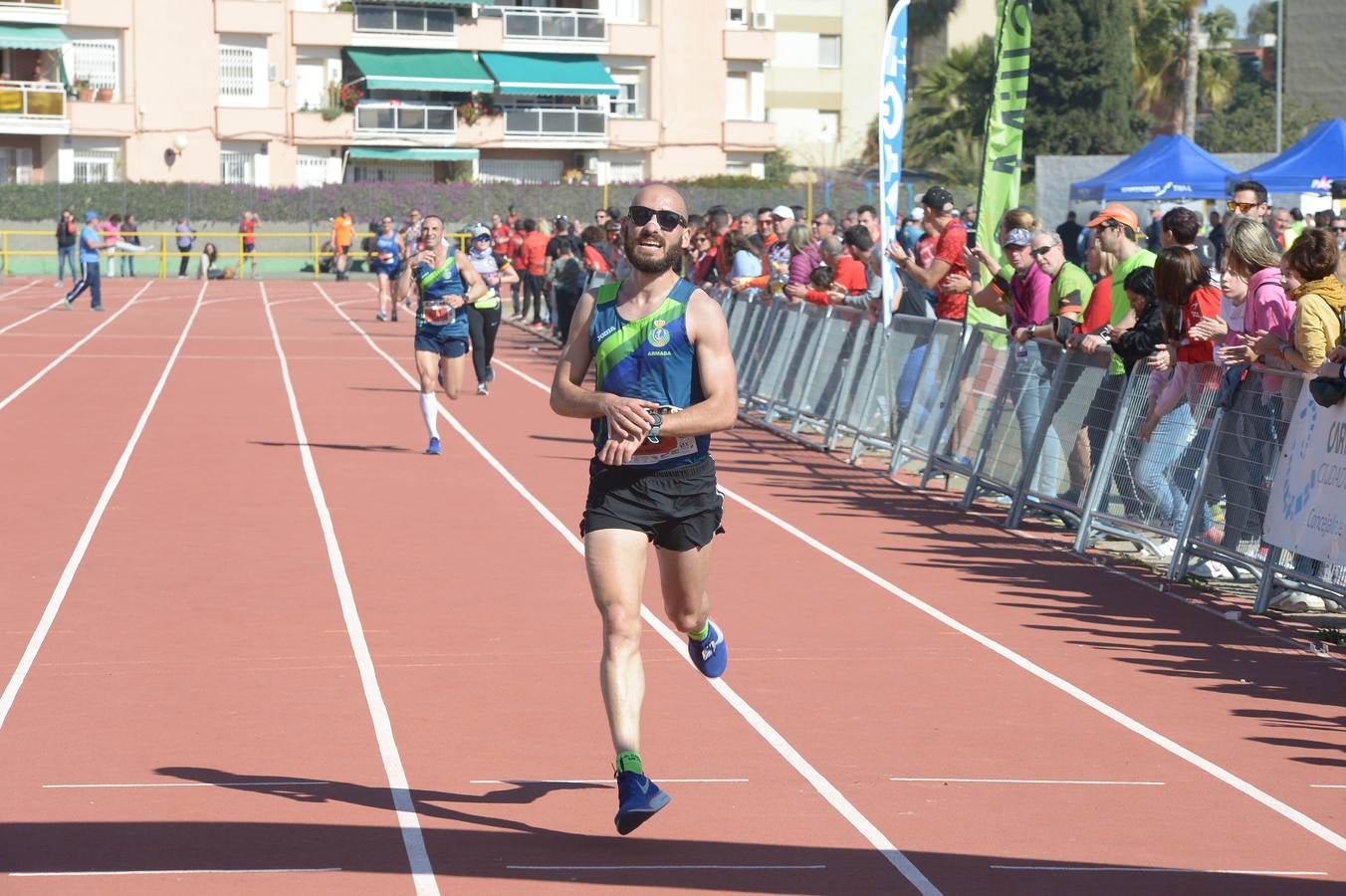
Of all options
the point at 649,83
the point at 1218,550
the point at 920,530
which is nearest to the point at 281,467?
the point at 920,530

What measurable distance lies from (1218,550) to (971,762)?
13.1 feet

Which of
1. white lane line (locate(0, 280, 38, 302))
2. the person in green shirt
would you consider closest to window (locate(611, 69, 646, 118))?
white lane line (locate(0, 280, 38, 302))

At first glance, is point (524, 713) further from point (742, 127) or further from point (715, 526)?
point (742, 127)

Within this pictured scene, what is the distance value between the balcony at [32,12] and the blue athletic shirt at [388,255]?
28937mm

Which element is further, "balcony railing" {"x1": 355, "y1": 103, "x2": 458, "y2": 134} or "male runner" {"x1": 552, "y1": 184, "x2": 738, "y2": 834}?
"balcony railing" {"x1": 355, "y1": 103, "x2": 458, "y2": 134}

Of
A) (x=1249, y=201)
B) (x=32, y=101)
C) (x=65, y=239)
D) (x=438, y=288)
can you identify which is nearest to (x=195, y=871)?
(x=1249, y=201)

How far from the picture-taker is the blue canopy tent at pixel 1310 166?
26656mm

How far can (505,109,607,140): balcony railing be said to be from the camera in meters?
70.4

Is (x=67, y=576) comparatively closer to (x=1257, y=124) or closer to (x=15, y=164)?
(x=15, y=164)

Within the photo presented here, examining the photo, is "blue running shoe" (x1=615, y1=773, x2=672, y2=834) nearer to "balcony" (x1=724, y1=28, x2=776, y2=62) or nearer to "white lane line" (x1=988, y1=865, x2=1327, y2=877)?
"white lane line" (x1=988, y1=865, x2=1327, y2=877)

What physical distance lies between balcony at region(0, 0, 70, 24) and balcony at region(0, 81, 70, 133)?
6.20 ft

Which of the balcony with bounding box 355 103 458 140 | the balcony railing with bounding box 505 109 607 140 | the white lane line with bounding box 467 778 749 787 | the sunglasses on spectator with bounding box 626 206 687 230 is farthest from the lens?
the balcony railing with bounding box 505 109 607 140

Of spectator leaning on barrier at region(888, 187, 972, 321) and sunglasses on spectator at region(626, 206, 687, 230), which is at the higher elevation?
sunglasses on spectator at region(626, 206, 687, 230)

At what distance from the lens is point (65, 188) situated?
57.7 meters
